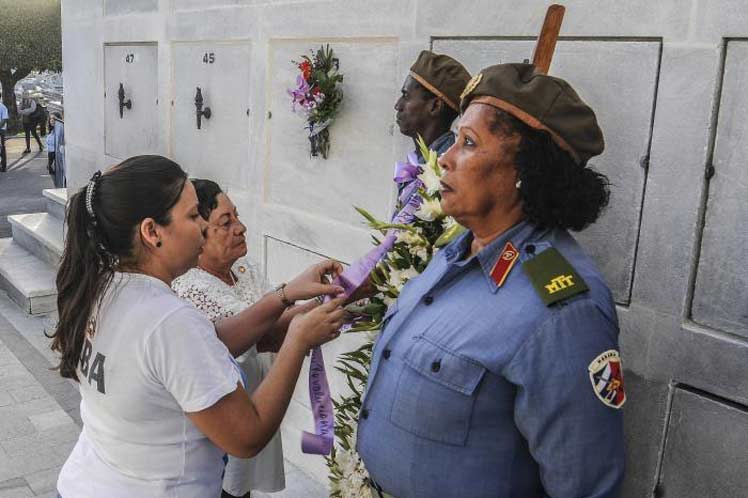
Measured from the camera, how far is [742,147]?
2.50 meters

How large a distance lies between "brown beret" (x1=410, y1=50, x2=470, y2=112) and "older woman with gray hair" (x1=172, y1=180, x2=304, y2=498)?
955 mm

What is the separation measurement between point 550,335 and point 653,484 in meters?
1.38

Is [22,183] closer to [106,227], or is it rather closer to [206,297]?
[206,297]

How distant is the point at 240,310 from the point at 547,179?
5.02ft

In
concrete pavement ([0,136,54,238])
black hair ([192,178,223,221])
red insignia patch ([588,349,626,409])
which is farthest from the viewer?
concrete pavement ([0,136,54,238])

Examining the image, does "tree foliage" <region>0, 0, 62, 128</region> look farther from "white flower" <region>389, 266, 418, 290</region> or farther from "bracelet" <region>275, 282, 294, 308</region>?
"white flower" <region>389, 266, 418, 290</region>

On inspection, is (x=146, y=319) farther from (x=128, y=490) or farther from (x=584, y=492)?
(x=584, y=492)

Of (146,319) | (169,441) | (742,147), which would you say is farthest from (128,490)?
(742,147)

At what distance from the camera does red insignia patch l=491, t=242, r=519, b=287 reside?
1961 mm

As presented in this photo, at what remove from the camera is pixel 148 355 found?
2.00 meters

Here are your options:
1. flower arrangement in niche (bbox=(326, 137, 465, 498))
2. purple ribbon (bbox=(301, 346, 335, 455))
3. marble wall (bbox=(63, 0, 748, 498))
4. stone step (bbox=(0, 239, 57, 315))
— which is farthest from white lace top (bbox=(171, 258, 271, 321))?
stone step (bbox=(0, 239, 57, 315))

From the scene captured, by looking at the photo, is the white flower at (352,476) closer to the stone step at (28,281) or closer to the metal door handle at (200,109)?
the metal door handle at (200,109)

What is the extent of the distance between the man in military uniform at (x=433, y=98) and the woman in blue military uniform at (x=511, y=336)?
1.17m

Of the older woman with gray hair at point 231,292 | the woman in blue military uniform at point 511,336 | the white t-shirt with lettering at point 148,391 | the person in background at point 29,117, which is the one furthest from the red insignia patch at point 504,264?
the person in background at point 29,117
